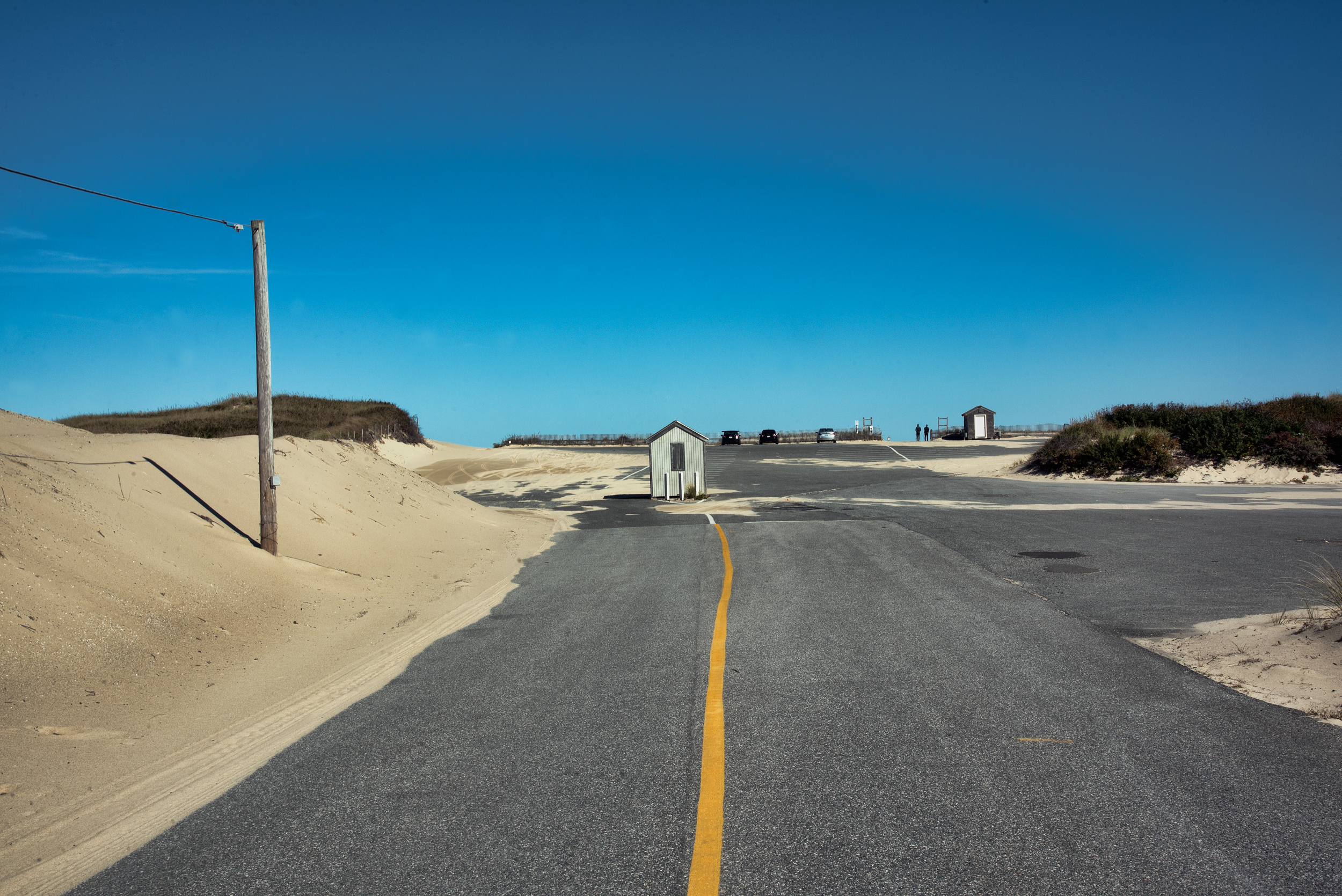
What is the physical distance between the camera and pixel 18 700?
5.59 m

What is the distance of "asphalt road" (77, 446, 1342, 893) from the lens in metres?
3.31

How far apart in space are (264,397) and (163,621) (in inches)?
186

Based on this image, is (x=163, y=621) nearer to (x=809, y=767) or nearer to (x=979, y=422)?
(x=809, y=767)

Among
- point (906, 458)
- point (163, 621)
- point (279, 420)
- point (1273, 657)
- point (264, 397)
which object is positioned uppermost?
point (279, 420)

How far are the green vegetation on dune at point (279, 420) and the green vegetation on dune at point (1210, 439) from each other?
116 feet

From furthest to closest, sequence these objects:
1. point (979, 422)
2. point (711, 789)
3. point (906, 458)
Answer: point (979, 422) < point (906, 458) < point (711, 789)

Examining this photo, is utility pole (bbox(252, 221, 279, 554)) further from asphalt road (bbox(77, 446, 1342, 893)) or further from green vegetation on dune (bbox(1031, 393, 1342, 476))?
green vegetation on dune (bbox(1031, 393, 1342, 476))

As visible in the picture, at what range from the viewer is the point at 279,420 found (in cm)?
4884

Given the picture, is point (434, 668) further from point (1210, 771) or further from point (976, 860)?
point (1210, 771)

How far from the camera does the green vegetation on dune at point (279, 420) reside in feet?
143

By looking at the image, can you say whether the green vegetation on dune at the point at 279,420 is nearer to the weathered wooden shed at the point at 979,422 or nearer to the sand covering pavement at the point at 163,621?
the sand covering pavement at the point at 163,621

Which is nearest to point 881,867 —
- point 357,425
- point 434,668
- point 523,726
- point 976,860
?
point 976,860

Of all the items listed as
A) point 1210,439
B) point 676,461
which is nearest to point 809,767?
point 676,461

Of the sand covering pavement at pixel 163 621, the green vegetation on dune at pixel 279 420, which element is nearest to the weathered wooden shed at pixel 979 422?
the green vegetation on dune at pixel 279 420
